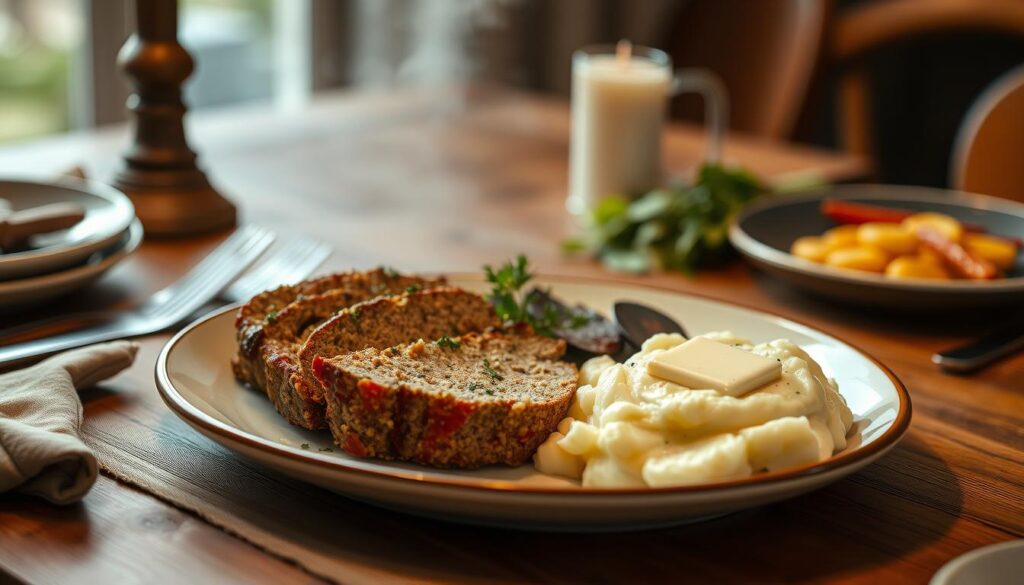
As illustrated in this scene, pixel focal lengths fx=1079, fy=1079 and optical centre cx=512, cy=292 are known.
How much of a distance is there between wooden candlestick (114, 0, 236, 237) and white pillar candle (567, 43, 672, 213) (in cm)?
72

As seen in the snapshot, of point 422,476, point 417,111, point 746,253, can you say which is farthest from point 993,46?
point 422,476

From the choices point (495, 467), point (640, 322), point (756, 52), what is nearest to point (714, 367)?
point (495, 467)

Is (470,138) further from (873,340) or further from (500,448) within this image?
(500,448)

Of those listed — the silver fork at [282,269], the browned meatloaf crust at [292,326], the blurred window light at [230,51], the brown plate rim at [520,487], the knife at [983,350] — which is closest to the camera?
the brown plate rim at [520,487]

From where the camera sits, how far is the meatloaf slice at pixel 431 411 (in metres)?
0.92

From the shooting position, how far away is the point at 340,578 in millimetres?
817

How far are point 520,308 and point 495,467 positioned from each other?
0.31m

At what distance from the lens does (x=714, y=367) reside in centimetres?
92

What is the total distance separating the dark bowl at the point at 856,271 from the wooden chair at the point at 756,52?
1.27 meters

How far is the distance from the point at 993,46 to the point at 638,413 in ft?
12.3

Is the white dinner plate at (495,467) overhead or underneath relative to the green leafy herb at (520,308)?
underneath

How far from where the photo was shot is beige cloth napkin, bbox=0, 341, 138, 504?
35.0 inches

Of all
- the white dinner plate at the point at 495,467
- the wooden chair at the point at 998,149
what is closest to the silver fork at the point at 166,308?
the white dinner plate at the point at 495,467

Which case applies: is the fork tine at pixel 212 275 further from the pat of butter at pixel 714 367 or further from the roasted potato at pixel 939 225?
the roasted potato at pixel 939 225
